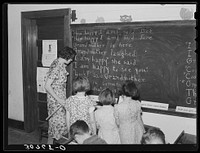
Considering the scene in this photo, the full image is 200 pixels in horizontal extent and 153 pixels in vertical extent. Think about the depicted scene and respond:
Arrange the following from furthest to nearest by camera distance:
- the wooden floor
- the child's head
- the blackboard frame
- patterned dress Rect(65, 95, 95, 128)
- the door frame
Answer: the door frame, the wooden floor, the blackboard frame, patterned dress Rect(65, 95, 95, 128), the child's head

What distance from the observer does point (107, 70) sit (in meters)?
2.93

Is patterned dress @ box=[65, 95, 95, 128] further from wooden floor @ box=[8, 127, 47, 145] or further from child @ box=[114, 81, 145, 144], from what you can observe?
wooden floor @ box=[8, 127, 47, 145]

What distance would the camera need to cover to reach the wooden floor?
3.39m

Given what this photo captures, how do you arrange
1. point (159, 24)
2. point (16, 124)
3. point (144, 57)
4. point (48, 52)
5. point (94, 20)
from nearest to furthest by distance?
1. point (159, 24)
2. point (144, 57)
3. point (94, 20)
4. point (48, 52)
5. point (16, 124)

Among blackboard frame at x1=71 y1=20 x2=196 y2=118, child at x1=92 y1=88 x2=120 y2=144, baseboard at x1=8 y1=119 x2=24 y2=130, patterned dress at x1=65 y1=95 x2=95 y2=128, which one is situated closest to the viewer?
child at x1=92 y1=88 x2=120 y2=144

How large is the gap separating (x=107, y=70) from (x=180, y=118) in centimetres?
103

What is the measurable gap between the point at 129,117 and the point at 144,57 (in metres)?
0.78

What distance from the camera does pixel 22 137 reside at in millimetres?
3559

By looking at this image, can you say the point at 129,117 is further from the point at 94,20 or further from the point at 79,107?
the point at 94,20

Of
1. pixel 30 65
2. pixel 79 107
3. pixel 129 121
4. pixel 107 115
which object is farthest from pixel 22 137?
pixel 129 121

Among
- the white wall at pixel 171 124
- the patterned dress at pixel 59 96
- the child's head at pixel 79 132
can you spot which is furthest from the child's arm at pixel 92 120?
the white wall at pixel 171 124

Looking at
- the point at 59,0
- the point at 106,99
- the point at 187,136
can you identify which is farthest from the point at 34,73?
the point at 187,136

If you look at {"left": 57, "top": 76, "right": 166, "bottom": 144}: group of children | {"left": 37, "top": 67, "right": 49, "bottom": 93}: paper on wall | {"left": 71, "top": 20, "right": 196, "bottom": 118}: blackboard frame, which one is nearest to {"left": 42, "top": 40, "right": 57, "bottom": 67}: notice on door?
{"left": 37, "top": 67, "right": 49, "bottom": 93}: paper on wall

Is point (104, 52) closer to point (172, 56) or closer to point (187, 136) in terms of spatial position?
point (172, 56)
